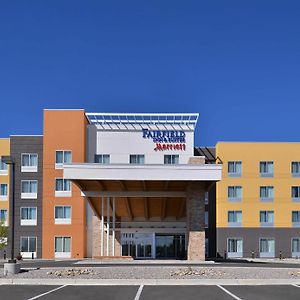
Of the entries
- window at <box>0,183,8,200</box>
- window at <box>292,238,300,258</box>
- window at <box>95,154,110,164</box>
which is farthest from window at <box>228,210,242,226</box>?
window at <box>0,183,8,200</box>

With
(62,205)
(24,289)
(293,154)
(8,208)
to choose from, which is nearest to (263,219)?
(293,154)

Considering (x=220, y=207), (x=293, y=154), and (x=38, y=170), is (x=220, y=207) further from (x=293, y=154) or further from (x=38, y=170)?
(x=38, y=170)

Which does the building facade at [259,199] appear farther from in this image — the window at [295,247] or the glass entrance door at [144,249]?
the glass entrance door at [144,249]

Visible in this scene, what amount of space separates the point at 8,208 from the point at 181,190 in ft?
73.4

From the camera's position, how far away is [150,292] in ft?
58.9

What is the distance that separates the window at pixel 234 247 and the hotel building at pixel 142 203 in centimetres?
9

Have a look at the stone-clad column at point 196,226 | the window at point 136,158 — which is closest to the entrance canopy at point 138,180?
the stone-clad column at point 196,226

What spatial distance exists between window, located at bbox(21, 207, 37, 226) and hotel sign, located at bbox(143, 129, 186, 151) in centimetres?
1218

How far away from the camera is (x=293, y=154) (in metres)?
56.6


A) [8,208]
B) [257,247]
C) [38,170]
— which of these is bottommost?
[257,247]

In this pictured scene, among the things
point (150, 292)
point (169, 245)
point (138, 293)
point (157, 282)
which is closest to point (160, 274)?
point (157, 282)

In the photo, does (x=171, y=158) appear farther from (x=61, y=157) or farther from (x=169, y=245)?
(x=61, y=157)

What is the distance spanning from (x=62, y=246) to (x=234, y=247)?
52.2 ft

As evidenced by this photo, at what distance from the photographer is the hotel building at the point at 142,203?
52.1 metres
